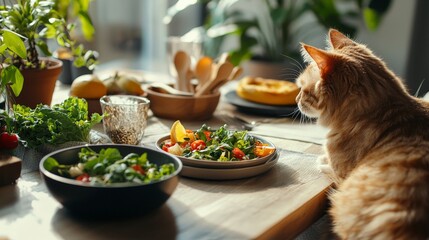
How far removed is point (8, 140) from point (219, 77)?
0.78m

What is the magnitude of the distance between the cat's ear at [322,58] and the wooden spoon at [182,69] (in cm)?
78

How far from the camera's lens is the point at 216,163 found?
125 cm

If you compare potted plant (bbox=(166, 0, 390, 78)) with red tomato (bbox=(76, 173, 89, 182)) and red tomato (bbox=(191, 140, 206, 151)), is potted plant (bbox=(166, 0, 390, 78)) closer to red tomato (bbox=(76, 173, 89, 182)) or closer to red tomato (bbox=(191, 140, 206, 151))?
red tomato (bbox=(191, 140, 206, 151))

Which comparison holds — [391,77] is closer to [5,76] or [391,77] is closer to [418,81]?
[5,76]

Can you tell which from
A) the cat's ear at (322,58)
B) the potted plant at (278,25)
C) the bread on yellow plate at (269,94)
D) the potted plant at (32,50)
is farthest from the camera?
the potted plant at (278,25)

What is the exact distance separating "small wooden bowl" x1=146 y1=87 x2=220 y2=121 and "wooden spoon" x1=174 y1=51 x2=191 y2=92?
19 centimetres

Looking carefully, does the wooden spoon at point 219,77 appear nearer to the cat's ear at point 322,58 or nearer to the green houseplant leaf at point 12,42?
the cat's ear at point 322,58

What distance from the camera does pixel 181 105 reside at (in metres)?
1.76

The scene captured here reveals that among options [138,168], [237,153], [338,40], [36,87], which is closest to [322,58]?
[338,40]

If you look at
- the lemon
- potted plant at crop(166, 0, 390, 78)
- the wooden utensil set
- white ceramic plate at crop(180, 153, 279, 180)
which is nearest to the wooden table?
white ceramic plate at crop(180, 153, 279, 180)

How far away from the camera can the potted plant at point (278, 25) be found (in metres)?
3.04

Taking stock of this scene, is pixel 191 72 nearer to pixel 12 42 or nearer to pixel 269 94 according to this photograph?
pixel 269 94

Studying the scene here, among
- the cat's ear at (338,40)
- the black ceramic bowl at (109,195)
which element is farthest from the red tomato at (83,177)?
the cat's ear at (338,40)

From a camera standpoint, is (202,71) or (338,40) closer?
(338,40)
